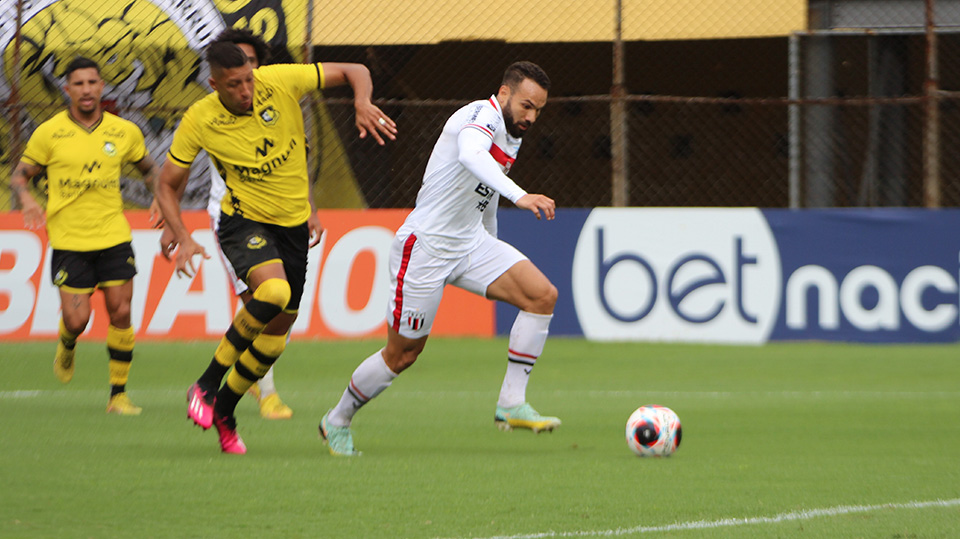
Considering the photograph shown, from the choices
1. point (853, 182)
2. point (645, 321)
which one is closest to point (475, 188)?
point (645, 321)

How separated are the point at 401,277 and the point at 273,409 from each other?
67.8 inches

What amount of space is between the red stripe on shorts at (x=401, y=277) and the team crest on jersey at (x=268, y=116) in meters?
0.91

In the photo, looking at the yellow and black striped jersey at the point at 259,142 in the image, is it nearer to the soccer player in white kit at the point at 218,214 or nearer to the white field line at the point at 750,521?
the soccer player in white kit at the point at 218,214

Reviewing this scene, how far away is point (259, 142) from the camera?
240 inches

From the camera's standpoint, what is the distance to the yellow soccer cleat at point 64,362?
805cm

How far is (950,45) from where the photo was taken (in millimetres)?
15047

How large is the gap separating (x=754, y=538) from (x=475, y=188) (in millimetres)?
2842

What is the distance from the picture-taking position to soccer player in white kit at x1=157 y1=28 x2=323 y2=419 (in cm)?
705

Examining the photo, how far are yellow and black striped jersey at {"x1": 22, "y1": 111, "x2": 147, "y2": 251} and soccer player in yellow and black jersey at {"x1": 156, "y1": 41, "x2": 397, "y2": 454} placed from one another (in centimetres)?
199

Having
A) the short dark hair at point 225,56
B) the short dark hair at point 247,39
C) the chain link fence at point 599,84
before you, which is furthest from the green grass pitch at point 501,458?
the chain link fence at point 599,84

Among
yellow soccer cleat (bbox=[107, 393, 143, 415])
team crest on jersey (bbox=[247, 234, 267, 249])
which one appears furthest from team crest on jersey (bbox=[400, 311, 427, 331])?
yellow soccer cleat (bbox=[107, 393, 143, 415])

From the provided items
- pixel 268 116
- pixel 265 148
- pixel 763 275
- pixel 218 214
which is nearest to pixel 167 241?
pixel 218 214

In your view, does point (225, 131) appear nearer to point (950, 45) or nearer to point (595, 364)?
point (595, 364)

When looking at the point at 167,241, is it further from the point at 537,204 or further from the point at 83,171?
the point at 537,204
